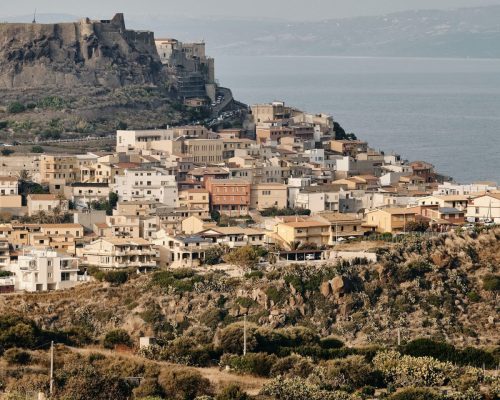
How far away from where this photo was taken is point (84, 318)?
4831 centimetres

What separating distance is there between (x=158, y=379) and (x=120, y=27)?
57171 mm

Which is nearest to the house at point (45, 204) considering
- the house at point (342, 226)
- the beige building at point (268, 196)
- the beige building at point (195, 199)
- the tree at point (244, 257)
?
the beige building at point (195, 199)

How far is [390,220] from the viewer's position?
55.3 m

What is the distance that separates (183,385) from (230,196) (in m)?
27.8

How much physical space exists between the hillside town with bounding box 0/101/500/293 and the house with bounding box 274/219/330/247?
39 millimetres

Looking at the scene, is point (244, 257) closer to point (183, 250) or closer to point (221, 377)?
point (183, 250)

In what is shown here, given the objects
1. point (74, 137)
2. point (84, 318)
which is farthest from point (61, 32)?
point (84, 318)

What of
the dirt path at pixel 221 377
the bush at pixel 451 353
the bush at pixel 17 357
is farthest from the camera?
the bush at pixel 451 353

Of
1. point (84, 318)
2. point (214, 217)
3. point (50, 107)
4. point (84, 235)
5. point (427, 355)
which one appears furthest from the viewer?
point (50, 107)

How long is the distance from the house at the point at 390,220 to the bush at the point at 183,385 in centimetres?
2128

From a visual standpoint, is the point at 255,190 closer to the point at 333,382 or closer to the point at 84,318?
the point at 84,318

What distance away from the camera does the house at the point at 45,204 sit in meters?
60.4

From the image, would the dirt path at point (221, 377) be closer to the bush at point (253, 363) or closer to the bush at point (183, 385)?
the bush at point (253, 363)

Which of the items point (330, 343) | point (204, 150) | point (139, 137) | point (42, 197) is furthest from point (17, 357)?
point (139, 137)
